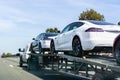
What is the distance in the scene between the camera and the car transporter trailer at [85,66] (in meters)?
11.0

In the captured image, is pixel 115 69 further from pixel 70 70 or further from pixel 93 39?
pixel 70 70

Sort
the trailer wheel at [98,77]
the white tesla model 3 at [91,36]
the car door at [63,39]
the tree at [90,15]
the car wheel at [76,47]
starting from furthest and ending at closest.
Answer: the tree at [90,15]
the car door at [63,39]
the car wheel at [76,47]
the white tesla model 3 at [91,36]
the trailer wheel at [98,77]

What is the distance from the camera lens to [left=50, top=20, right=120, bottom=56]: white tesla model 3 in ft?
42.6

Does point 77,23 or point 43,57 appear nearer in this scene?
point 77,23

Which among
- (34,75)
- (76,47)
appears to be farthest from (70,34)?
(34,75)

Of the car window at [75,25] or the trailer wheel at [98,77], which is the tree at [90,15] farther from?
the trailer wheel at [98,77]

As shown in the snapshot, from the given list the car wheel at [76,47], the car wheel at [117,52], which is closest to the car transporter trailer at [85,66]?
the car wheel at [117,52]

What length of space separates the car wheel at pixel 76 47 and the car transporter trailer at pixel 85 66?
0.28 m

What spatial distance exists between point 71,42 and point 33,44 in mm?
9455

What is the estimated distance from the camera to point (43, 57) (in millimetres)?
20500

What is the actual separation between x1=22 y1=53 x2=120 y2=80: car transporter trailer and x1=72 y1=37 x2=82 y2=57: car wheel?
277mm

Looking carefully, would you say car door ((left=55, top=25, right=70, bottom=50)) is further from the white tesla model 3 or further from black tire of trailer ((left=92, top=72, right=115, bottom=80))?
black tire of trailer ((left=92, top=72, right=115, bottom=80))

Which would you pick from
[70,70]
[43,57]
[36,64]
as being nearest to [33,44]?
[36,64]

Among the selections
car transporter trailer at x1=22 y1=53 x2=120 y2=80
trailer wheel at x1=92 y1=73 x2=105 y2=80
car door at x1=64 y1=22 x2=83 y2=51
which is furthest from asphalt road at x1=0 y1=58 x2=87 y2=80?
trailer wheel at x1=92 y1=73 x2=105 y2=80
